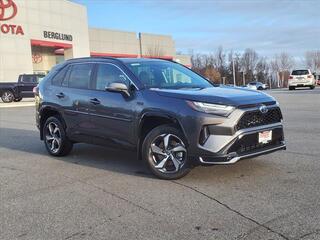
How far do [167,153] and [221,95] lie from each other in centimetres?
106

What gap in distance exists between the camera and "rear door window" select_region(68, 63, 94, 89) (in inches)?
305

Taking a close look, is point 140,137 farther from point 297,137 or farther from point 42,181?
point 297,137

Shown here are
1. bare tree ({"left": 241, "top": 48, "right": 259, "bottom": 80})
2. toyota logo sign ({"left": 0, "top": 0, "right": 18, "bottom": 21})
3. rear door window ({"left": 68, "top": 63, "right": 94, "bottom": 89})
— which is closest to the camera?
rear door window ({"left": 68, "top": 63, "right": 94, "bottom": 89})

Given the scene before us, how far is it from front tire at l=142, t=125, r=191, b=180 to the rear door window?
6.06ft

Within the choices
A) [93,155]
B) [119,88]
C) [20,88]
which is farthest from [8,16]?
[119,88]

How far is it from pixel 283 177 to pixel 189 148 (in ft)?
4.36

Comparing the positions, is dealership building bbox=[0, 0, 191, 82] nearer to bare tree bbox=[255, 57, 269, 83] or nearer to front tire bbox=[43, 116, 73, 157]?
front tire bbox=[43, 116, 73, 157]

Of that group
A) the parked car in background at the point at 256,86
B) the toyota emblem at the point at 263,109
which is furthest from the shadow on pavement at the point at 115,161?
the parked car in background at the point at 256,86

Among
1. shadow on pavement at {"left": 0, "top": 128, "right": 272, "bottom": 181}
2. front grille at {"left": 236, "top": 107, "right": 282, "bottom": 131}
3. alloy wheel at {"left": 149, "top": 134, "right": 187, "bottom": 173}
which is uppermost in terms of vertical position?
front grille at {"left": 236, "top": 107, "right": 282, "bottom": 131}

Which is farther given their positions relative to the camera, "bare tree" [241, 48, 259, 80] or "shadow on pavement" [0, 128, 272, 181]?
"bare tree" [241, 48, 259, 80]

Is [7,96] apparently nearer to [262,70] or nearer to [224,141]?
[224,141]

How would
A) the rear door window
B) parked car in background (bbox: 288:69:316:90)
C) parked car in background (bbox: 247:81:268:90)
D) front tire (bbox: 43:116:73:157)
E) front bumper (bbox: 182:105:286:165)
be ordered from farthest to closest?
parked car in background (bbox: 288:69:316:90) < parked car in background (bbox: 247:81:268:90) < front tire (bbox: 43:116:73:157) < the rear door window < front bumper (bbox: 182:105:286:165)

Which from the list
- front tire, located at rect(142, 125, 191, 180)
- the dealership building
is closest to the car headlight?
front tire, located at rect(142, 125, 191, 180)

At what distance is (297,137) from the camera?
959cm
